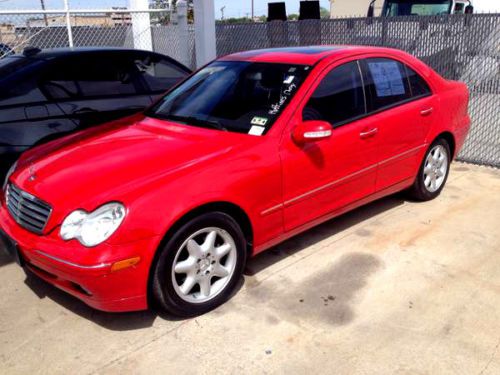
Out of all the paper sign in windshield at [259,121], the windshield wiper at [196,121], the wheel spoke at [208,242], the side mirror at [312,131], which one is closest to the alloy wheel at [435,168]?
the side mirror at [312,131]

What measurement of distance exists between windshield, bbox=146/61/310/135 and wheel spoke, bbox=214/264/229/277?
95cm

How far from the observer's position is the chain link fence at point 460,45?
6211 millimetres

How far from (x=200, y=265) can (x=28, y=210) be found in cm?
112

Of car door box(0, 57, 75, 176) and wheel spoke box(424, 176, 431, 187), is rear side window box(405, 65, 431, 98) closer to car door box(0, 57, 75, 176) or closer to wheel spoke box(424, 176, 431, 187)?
wheel spoke box(424, 176, 431, 187)

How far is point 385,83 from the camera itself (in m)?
4.22

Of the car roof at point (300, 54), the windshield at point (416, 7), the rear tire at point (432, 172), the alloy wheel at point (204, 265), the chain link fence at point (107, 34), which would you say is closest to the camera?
the alloy wheel at point (204, 265)

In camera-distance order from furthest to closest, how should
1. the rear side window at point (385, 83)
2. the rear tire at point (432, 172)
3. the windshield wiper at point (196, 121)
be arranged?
the rear tire at point (432, 172) < the rear side window at point (385, 83) < the windshield wiper at point (196, 121)

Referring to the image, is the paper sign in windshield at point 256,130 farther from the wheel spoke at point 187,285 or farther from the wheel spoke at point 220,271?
the wheel spoke at point 187,285

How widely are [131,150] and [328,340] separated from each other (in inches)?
69.5

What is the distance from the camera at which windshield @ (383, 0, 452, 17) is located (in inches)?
436

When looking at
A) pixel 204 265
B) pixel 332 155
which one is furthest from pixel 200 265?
pixel 332 155

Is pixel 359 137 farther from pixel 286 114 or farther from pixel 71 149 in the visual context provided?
pixel 71 149

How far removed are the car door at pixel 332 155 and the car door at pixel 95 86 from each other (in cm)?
247

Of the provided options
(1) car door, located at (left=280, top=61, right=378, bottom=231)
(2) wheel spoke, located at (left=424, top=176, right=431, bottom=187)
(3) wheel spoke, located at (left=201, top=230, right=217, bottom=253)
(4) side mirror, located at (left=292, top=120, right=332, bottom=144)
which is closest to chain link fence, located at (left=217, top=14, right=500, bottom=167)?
(2) wheel spoke, located at (left=424, top=176, right=431, bottom=187)
